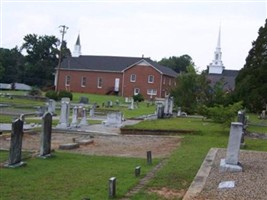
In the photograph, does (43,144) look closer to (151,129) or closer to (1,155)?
(1,155)

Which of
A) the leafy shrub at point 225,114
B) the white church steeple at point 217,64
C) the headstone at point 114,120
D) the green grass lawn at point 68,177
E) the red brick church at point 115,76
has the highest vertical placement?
the white church steeple at point 217,64

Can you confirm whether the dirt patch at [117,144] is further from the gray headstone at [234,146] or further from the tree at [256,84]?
the tree at [256,84]

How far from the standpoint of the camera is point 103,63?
298 feet

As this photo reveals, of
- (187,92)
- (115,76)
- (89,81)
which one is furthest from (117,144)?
(89,81)

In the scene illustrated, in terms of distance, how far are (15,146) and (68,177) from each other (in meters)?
2.61

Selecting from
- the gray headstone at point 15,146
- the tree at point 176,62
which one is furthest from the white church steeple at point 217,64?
the gray headstone at point 15,146

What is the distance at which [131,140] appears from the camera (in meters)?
23.0

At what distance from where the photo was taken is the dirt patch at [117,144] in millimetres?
18578

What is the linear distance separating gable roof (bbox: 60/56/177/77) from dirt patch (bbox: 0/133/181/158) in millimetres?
63796

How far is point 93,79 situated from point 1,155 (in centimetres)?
7277

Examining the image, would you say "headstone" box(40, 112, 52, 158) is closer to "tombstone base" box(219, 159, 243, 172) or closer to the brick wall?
"tombstone base" box(219, 159, 243, 172)

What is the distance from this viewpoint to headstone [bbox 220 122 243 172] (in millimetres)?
12844

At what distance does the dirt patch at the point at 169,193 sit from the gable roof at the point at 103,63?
7630 centimetres

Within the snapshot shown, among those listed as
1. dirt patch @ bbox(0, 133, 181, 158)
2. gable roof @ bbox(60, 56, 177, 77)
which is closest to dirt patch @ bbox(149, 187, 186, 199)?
dirt patch @ bbox(0, 133, 181, 158)
